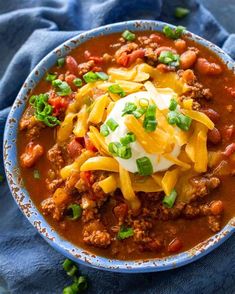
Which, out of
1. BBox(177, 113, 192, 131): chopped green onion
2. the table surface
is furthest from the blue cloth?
BBox(177, 113, 192, 131): chopped green onion

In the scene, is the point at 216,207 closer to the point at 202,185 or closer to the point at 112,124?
the point at 202,185

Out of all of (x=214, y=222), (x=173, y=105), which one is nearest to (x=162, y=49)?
(x=173, y=105)

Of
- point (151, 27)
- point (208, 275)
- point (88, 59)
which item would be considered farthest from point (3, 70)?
point (208, 275)

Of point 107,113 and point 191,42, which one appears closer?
point 107,113

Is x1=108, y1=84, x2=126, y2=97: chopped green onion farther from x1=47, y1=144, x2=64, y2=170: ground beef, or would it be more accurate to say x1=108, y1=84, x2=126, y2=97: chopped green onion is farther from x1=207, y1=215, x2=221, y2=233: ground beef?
x1=207, y1=215, x2=221, y2=233: ground beef

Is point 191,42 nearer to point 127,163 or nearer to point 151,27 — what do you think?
point 151,27

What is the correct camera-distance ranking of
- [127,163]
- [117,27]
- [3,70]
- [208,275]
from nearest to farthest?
[127,163], [208,275], [117,27], [3,70]
